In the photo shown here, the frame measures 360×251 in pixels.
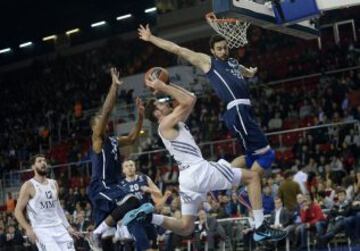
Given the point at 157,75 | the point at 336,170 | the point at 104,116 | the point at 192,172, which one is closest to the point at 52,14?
the point at 336,170

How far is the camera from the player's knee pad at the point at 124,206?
1034cm

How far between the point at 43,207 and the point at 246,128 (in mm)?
3597

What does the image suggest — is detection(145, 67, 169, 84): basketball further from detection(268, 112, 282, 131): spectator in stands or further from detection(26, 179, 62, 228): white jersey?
detection(268, 112, 282, 131): spectator in stands

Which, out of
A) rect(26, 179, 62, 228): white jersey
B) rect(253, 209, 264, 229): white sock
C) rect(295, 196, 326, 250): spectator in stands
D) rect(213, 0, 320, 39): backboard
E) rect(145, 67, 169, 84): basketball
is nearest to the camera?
rect(145, 67, 169, 84): basketball

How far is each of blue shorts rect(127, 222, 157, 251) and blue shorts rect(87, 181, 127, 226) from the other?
1.99ft

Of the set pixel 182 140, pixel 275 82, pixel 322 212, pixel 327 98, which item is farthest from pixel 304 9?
pixel 275 82

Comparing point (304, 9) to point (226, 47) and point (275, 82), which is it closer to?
point (226, 47)

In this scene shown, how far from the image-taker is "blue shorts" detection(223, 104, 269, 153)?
30.3ft

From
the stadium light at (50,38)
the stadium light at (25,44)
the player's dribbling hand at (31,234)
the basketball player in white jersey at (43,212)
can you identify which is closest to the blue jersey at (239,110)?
the basketball player in white jersey at (43,212)

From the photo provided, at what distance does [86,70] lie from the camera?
36750 mm

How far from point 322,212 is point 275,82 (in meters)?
11.2

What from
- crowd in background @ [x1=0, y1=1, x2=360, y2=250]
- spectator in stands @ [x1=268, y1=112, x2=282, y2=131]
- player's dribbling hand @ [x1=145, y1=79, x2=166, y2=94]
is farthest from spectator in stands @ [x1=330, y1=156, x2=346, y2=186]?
player's dribbling hand @ [x1=145, y1=79, x2=166, y2=94]

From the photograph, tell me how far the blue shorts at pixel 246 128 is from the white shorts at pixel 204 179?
0.41 metres

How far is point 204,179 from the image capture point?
352 inches
